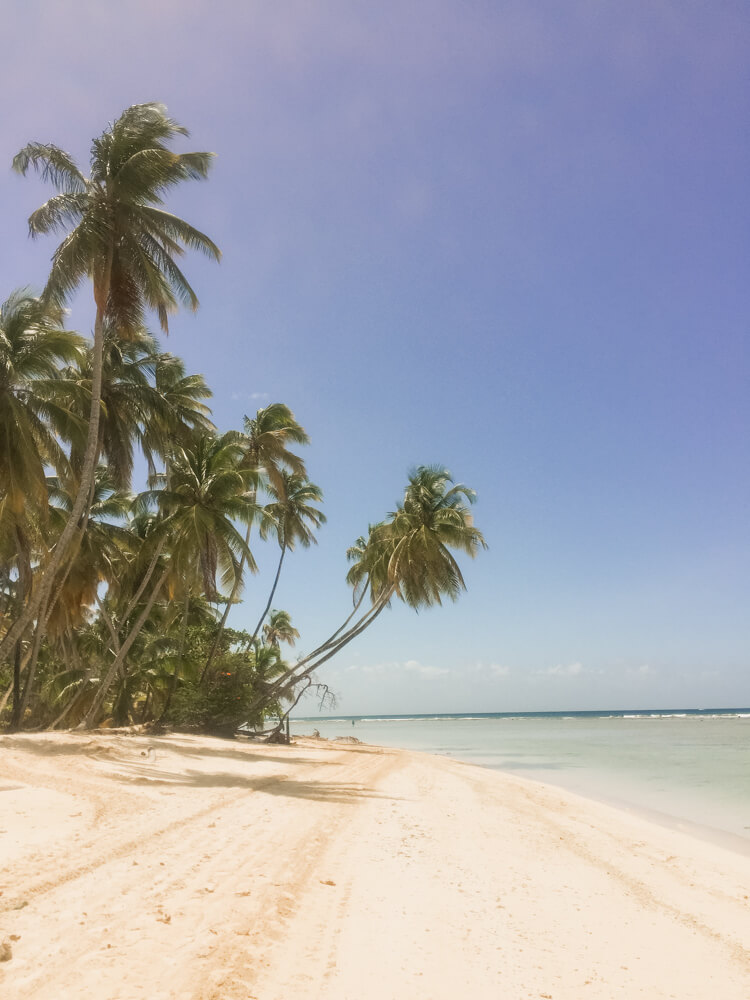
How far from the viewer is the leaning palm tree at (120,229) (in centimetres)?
1360

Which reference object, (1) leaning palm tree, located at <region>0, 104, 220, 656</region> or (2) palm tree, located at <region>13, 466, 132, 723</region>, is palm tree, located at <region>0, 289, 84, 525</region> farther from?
(2) palm tree, located at <region>13, 466, 132, 723</region>

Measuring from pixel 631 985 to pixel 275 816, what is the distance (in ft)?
15.1

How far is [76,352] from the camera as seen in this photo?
1429cm

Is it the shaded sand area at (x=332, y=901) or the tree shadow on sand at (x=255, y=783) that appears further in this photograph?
the tree shadow on sand at (x=255, y=783)

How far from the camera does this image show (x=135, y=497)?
21.0 m

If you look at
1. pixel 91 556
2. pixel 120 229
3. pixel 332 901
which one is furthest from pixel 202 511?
pixel 332 901

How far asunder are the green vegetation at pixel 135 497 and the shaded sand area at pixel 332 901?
8.30 meters

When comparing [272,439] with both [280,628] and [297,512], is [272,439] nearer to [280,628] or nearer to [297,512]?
[297,512]

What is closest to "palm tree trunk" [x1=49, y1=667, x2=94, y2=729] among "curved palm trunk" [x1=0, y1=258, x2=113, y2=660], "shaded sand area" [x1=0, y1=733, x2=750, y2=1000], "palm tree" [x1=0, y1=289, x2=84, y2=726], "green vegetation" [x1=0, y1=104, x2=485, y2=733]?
"green vegetation" [x1=0, y1=104, x2=485, y2=733]

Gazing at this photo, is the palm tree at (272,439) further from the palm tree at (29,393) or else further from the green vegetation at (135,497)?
the palm tree at (29,393)

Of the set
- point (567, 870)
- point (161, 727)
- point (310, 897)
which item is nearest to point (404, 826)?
point (567, 870)

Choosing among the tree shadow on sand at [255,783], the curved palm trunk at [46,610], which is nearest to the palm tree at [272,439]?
the curved palm trunk at [46,610]

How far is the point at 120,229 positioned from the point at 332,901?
1476cm

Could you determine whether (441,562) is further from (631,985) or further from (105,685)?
(631,985)
